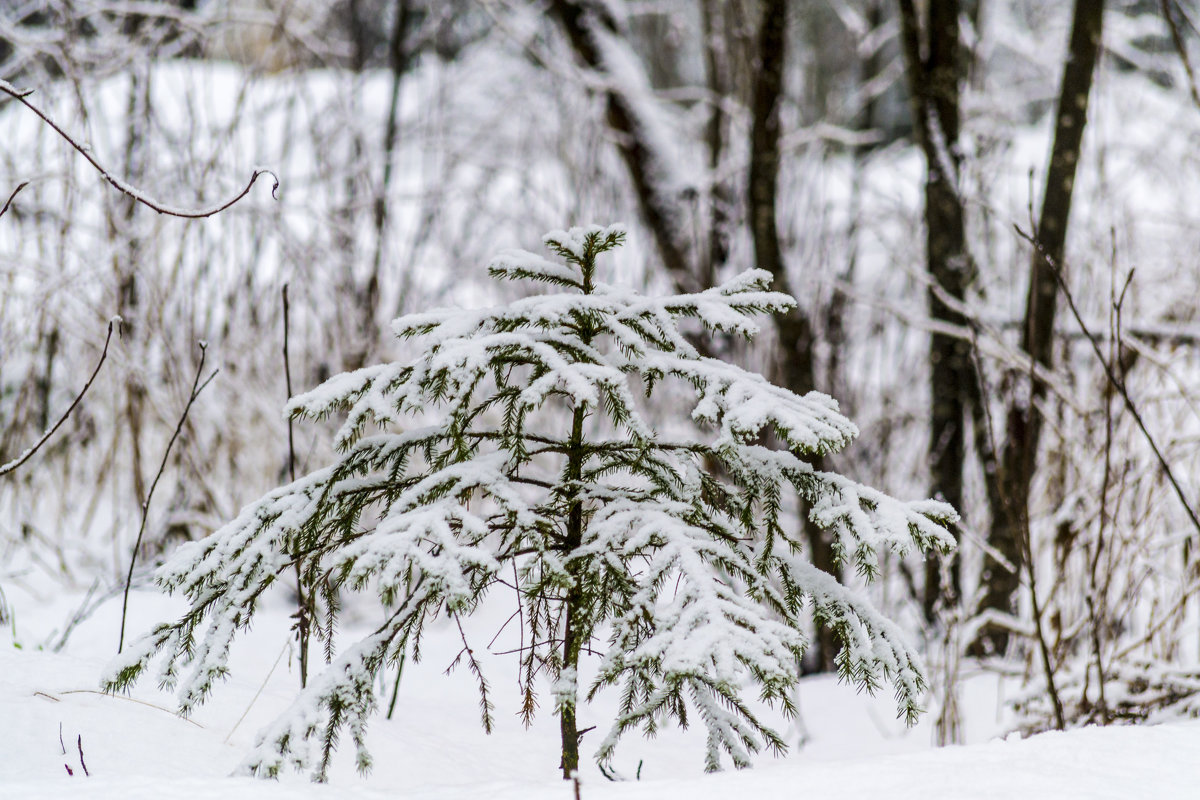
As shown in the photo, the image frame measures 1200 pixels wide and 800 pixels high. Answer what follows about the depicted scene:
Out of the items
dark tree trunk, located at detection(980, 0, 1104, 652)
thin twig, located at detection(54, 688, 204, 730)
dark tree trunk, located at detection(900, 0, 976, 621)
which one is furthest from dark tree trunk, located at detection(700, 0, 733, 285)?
thin twig, located at detection(54, 688, 204, 730)

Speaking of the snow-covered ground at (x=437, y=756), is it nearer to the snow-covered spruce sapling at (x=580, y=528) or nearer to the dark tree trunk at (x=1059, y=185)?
the snow-covered spruce sapling at (x=580, y=528)

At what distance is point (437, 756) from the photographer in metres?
2.04

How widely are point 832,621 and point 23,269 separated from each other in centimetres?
329

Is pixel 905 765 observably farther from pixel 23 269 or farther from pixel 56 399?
pixel 56 399

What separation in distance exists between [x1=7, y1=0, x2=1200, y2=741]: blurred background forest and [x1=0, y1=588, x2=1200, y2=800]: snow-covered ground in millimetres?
683

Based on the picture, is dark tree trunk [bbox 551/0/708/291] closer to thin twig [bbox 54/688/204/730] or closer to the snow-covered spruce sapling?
the snow-covered spruce sapling

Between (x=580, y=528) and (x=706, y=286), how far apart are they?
350 cm

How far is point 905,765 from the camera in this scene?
1437 mm

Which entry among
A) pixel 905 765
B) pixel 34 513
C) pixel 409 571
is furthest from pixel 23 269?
pixel 905 765

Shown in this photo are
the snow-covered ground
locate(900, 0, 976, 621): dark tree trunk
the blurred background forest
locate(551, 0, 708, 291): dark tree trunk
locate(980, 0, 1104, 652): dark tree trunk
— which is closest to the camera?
the snow-covered ground

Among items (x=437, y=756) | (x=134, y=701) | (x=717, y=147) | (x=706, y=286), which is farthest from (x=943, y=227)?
(x=134, y=701)

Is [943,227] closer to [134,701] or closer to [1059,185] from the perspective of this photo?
[1059,185]

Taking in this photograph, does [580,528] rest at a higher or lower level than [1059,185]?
lower

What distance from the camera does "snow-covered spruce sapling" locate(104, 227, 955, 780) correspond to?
1.37 m
